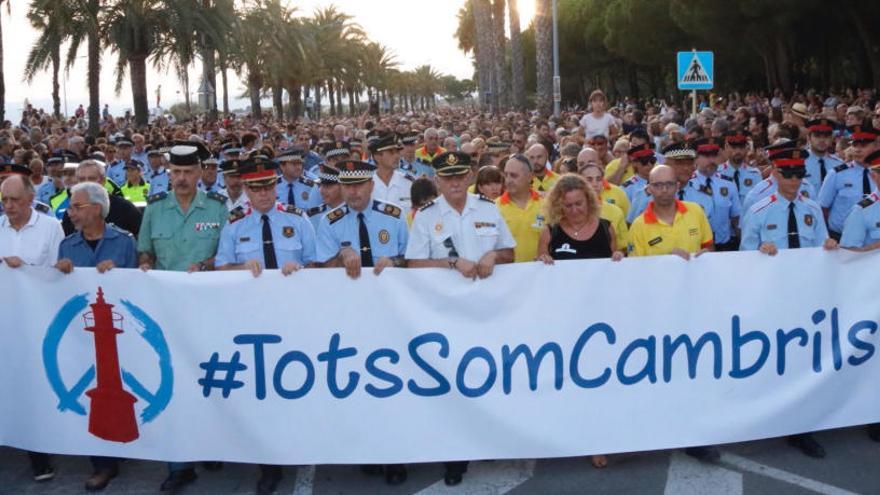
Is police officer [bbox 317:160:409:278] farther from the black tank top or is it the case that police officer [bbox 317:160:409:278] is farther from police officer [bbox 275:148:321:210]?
police officer [bbox 275:148:321:210]

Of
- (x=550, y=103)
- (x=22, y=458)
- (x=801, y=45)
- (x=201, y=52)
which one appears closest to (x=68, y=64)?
(x=201, y=52)

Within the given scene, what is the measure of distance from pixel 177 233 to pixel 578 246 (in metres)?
2.66

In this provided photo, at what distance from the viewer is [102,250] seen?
5.70m

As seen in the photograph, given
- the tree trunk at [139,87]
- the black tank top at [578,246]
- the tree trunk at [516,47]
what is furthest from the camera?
the tree trunk at [516,47]

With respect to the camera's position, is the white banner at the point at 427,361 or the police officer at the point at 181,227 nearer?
the white banner at the point at 427,361

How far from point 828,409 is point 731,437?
688 millimetres

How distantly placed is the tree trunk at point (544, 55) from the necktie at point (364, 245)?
20085 mm

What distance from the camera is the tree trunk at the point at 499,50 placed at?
120ft

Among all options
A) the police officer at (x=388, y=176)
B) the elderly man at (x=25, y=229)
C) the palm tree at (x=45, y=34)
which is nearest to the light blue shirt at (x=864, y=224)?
the police officer at (x=388, y=176)

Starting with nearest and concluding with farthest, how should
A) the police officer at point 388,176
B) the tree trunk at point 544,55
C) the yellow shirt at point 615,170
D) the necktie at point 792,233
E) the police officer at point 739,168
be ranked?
1. the necktie at point 792,233
2. the police officer at point 388,176
3. the police officer at point 739,168
4. the yellow shirt at point 615,170
5. the tree trunk at point 544,55

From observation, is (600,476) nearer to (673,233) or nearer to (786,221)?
(673,233)

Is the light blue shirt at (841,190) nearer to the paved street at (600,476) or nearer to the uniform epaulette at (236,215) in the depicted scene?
the paved street at (600,476)

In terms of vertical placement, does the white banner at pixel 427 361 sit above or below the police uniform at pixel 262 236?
below

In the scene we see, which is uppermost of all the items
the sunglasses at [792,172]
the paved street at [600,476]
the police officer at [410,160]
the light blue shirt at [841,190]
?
the police officer at [410,160]
